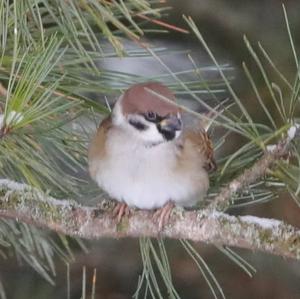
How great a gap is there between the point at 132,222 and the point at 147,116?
241 millimetres

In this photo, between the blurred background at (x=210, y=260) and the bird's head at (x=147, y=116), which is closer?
the bird's head at (x=147, y=116)

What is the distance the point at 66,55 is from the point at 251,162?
0.40 m

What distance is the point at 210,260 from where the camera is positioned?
258cm

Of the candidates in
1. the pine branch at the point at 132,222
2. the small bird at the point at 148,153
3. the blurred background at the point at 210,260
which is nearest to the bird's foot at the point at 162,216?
the pine branch at the point at 132,222

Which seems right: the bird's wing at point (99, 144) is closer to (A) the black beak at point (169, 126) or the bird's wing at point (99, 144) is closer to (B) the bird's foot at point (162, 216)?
(A) the black beak at point (169, 126)

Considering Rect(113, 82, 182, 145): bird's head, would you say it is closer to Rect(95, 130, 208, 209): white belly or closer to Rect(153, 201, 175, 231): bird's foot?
Rect(95, 130, 208, 209): white belly

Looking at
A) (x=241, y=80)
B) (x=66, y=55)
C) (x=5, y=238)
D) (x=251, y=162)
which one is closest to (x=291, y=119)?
(x=251, y=162)

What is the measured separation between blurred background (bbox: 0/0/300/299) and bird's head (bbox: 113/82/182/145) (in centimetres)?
99

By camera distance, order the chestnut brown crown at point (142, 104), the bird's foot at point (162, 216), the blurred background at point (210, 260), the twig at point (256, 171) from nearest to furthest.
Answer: the twig at point (256, 171) < the bird's foot at point (162, 216) < the chestnut brown crown at point (142, 104) < the blurred background at point (210, 260)

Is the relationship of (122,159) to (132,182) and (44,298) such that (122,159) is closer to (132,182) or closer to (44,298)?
(132,182)

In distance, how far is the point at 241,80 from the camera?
100 inches

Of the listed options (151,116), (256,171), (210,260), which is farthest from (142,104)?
(210,260)

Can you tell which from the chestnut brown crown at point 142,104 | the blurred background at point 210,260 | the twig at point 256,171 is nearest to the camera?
the twig at point 256,171

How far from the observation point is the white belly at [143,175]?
1521 mm
